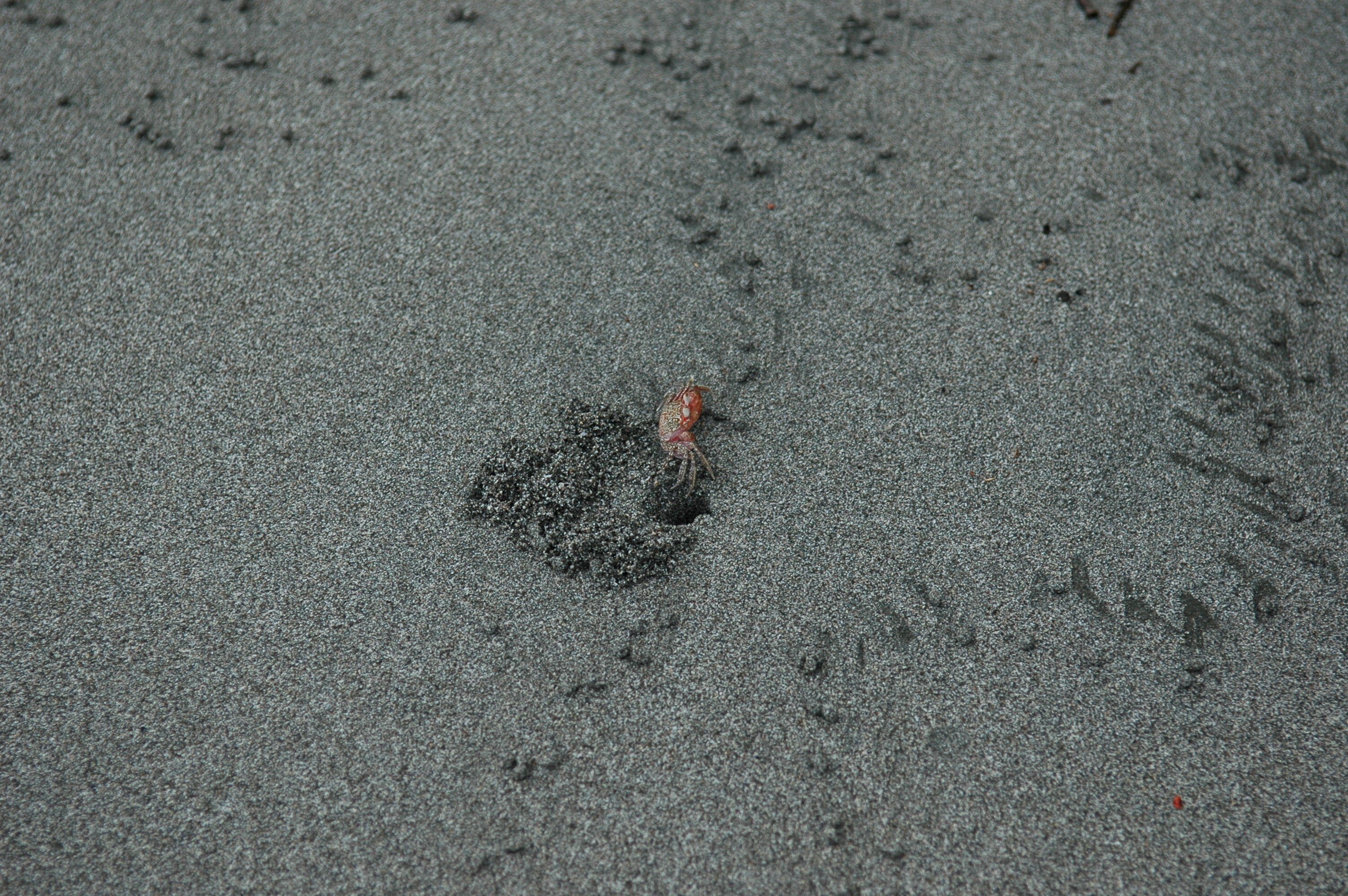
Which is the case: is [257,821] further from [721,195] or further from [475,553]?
[721,195]

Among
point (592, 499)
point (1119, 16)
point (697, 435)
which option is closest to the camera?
point (592, 499)

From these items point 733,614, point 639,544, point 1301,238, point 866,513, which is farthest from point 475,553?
point 1301,238

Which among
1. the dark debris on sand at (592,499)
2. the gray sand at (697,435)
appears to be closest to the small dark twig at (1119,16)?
the gray sand at (697,435)

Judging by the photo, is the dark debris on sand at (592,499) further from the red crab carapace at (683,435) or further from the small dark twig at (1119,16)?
the small dark twig at (1119,16)

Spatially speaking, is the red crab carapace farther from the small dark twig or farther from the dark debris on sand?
the small dark twig

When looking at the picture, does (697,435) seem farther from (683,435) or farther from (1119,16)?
(1119,16)

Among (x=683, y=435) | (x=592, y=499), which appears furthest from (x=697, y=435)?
(x=592, y=499)
